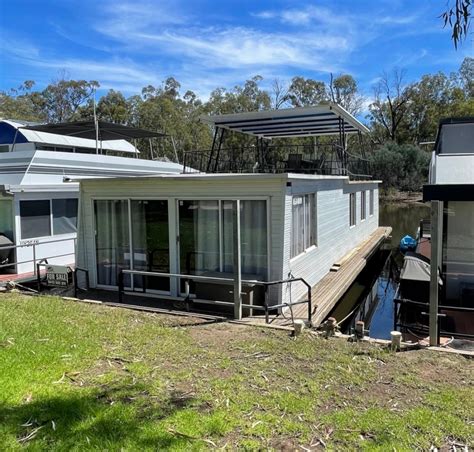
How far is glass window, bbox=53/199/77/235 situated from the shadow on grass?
858 centimetres

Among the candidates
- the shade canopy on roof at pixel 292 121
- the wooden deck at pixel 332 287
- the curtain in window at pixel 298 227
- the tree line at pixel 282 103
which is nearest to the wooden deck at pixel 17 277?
the wooden deck at pixel 332 287

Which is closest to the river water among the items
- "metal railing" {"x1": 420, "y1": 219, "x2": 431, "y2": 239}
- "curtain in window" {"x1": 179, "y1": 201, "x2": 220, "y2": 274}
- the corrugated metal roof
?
"metal railing" {"x1": 420, "y1": 219, "x2": 431, "y2": 239}

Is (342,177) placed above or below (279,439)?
above

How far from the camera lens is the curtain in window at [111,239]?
28.8 feet

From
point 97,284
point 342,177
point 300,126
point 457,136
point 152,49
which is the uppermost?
point 152,49

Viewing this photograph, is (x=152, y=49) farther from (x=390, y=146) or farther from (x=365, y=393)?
(x=365, y=393)

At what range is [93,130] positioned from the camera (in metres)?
15.0

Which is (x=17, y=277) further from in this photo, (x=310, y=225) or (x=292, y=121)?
(x=292, y=121)

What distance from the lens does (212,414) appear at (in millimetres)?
3756

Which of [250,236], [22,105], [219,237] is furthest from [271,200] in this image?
[22,105]

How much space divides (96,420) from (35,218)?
350 inches

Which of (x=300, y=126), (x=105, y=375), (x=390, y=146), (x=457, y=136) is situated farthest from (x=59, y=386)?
(x=390, y=146)

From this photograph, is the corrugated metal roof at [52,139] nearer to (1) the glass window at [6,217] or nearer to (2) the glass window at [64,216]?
(2) the glass window at [64,216]

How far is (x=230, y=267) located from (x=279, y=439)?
185 inches
